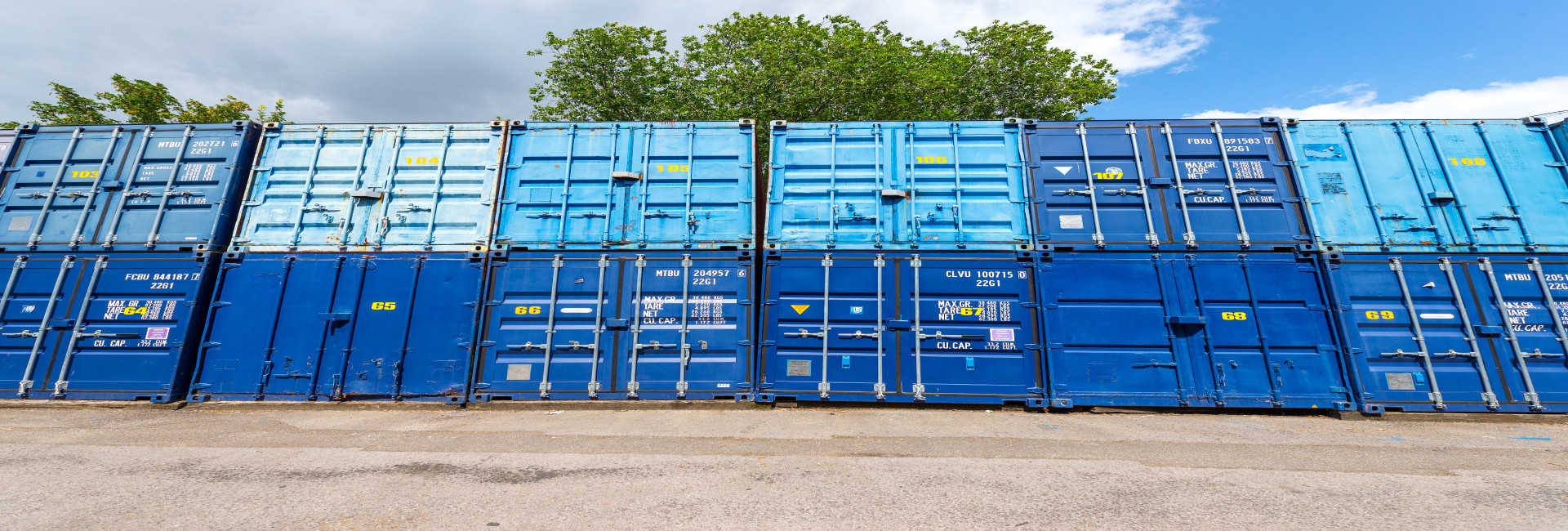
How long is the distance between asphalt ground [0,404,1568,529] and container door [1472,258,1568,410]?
0.41 meters

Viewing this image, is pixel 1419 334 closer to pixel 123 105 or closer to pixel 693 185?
pixel 693 185

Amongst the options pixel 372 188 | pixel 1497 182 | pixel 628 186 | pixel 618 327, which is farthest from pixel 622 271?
pixel 1497 182

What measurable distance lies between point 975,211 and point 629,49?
13.7m

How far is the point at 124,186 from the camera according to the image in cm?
816

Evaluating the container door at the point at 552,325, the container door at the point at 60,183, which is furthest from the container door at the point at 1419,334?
the container door at the point at 60,183

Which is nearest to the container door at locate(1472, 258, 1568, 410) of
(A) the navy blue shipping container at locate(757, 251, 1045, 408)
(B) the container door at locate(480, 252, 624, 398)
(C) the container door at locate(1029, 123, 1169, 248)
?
(C) the container door at locate(1029, 123, 1169, 248)

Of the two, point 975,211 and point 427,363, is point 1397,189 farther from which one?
point 427,363

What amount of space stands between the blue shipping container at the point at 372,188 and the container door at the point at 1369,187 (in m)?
13.0

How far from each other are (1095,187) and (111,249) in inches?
608

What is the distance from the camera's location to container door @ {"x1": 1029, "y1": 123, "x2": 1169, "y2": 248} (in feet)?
25.1

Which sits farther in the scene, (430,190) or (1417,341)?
(430,190)

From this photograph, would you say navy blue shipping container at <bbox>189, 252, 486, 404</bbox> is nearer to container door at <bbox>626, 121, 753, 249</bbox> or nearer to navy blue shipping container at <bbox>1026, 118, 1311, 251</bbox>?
container door at <bbox>626, 121, 753, 249</bbox>

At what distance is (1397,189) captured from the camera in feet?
25.4

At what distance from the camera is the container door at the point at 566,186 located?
7.93 m
